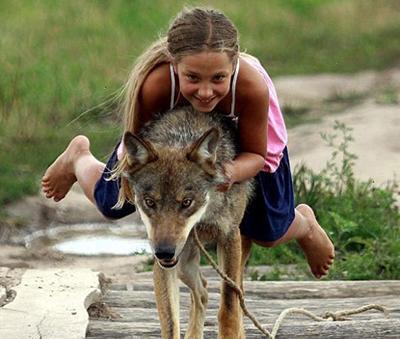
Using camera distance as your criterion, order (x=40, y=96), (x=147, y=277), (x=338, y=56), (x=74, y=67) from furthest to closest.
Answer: (x=338, y=56), (x=74, y=67), (x=40, y=96), (x=147, y=277)

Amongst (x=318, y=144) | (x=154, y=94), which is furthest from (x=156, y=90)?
(x=318, y=144)

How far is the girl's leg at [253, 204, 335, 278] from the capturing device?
669cm

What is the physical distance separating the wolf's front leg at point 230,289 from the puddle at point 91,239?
3.68 meters

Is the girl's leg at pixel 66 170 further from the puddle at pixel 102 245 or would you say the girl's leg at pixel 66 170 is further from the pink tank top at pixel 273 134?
the puddle at pixel 102 245

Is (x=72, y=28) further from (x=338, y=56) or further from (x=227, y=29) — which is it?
(x=227, y=29)

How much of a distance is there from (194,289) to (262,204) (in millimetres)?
515

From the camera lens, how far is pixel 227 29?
5586 mm

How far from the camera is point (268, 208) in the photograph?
6.24 m

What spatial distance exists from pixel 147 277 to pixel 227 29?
2.97 metres

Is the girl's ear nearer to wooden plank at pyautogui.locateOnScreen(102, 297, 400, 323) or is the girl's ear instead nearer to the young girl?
the young girl

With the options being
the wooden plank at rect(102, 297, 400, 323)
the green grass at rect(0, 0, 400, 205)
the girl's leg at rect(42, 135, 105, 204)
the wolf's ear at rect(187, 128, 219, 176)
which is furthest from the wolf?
the green grass at rect(0, 0, 400, 205)

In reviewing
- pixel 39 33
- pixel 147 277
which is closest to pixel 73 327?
pixel 147 277

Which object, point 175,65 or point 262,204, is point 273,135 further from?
point 175,65

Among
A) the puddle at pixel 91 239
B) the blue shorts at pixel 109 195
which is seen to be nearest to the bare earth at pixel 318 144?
the puddle at pixel 91 239
